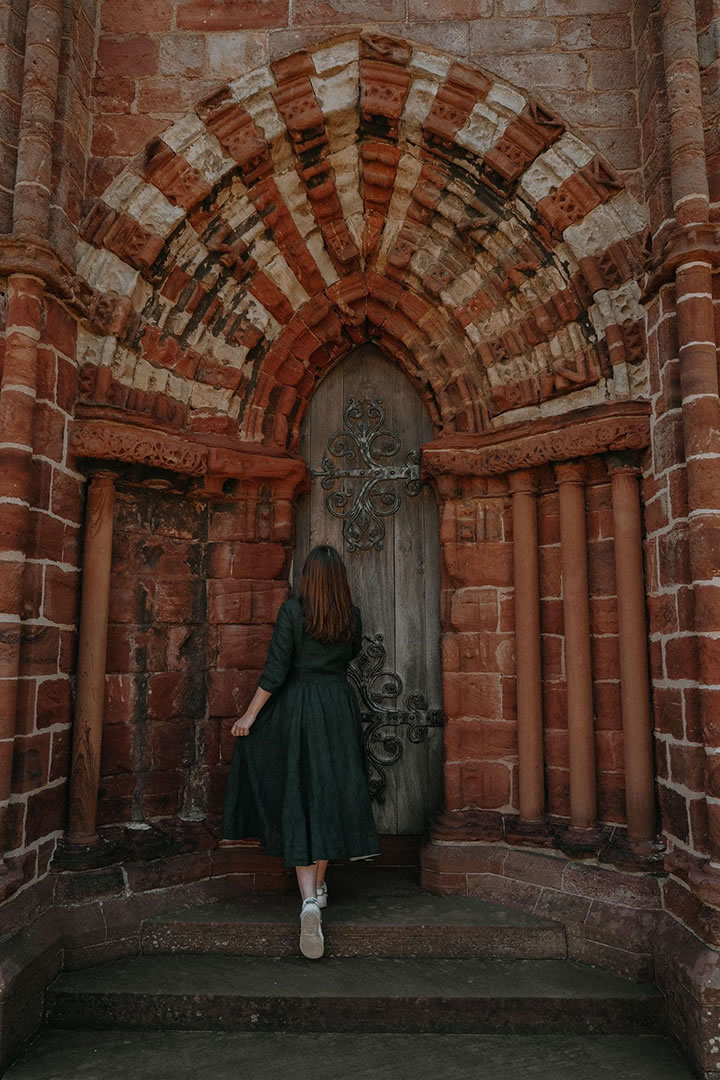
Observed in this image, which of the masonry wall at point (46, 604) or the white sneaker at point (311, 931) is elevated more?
the masonry wall at point (46, 604)

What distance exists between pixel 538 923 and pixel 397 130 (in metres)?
4.14

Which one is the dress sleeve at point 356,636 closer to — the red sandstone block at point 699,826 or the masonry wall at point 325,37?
the red sandstone block at point 699,826

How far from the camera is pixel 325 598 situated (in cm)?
363

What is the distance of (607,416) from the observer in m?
3.81

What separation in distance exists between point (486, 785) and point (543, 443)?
184cm

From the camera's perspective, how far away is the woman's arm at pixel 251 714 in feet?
12.1

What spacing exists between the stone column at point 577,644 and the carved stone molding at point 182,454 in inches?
60.1

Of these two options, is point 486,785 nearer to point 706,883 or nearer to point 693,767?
point 693,767

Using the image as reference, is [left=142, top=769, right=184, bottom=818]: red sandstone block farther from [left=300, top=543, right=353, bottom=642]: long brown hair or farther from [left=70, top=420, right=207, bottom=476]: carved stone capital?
[left=70, top=420, right=207, bottom=476]: carved stone capital

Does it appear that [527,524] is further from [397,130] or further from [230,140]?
[230,140]

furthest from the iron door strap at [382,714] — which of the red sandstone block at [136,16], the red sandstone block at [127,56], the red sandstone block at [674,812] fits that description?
the red sandstone block at [136,16]

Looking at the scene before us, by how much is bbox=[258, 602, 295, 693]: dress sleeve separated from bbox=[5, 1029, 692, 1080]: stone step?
1422mm

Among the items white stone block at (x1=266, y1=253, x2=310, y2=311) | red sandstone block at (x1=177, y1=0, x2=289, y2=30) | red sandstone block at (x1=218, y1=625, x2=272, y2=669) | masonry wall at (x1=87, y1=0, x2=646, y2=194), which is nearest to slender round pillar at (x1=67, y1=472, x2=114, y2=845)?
red sandstone block at (x1=218, y1=625, x2=272, y2=669)

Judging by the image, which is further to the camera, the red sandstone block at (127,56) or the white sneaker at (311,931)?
the red sandstone block at (127,56)
